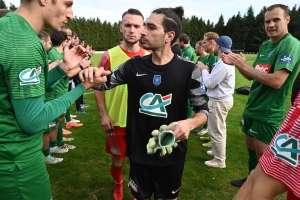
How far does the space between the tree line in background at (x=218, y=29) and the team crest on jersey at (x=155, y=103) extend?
51305 mm

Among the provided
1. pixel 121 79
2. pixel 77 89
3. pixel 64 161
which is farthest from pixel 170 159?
pixel 64 161

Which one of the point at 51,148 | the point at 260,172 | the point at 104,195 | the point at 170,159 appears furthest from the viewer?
the point at 51,148

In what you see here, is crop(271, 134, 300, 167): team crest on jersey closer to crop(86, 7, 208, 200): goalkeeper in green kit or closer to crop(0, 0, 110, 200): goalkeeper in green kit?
crop(86, 7, 208, 200): goalkeeper in green kit

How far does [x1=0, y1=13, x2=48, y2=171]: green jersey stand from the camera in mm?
1452

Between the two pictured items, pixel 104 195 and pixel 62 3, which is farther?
pixel 104 195

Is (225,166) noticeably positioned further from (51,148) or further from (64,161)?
(51,148)

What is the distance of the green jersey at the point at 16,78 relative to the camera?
145 centimetres

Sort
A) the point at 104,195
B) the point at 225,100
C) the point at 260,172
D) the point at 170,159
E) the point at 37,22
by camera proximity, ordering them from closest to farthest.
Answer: the point at 260,172 → the point at 37,22 → the point at 170,159 → the point at 104,195 → the point at 225,100

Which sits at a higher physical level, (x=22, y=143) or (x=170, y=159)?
(x=22, y=143)

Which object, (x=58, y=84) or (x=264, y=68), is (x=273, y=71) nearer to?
(x=264, y=68)

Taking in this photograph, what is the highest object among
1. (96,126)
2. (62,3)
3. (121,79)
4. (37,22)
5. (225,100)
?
(62,3)

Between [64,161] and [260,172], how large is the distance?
14.4ft

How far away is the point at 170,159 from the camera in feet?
8.11

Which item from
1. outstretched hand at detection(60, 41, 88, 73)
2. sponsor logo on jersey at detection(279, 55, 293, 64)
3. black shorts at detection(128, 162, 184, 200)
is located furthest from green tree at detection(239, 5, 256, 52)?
outstretched hand at detection(60, 41, 88, 73)
